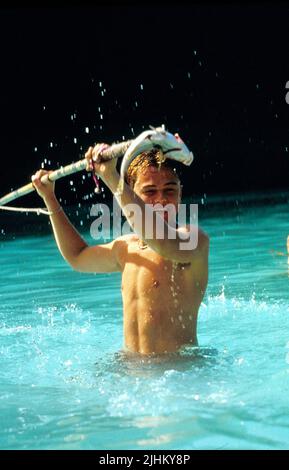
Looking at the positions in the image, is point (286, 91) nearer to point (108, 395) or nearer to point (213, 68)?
point (213, 68)

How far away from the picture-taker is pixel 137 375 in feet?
9.55

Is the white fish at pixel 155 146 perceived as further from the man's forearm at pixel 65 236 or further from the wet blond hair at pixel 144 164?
the man's forearm at pixel 65 236

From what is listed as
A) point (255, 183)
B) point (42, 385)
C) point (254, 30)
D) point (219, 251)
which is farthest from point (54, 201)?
point (254, 30)

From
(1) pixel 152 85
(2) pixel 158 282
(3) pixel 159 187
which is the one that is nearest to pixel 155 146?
(3) pixel 159 187

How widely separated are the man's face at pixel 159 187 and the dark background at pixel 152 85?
33.3 feet

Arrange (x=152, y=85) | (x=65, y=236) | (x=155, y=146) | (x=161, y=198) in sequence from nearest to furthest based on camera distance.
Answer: (x=155, y=146) < (x=161, y=198) < (x=65, y=236) < (x=152, y=85)

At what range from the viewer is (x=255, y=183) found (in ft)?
44.9

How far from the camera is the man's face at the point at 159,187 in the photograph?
291 centimetres

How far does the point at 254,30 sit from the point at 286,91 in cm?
191

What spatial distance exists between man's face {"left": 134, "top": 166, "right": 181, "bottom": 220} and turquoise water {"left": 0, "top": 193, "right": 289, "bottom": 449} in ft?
1.94

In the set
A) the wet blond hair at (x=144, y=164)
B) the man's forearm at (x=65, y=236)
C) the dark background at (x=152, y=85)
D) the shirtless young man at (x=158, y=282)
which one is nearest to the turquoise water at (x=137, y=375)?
the shirtless young man at (x=158, y=282)

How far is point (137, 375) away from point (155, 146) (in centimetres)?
87

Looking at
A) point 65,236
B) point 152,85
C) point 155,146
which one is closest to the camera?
point 155,146

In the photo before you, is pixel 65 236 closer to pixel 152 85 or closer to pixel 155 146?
pixel 155 146
